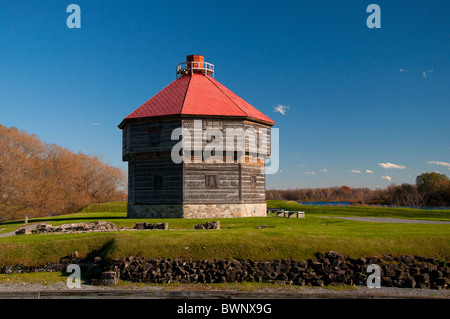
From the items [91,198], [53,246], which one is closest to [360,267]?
[53,246]

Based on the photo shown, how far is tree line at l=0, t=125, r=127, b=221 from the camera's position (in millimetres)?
45656

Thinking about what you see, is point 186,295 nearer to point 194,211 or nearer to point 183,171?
point 194,211

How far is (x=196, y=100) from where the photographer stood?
3416 centimetres

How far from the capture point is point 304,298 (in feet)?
41.3

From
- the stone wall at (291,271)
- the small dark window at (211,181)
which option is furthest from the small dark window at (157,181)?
the stone wall at (291,271)

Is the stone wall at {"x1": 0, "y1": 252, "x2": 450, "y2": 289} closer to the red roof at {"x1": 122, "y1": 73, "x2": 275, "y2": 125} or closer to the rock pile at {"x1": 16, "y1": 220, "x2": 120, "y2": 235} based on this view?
the rock pile at {"x1": 16, "y1": 220, "x2": 120, "y2": 235}

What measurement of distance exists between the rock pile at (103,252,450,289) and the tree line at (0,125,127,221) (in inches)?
1381

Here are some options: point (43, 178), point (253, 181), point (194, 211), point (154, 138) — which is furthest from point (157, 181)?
point (43, 178)

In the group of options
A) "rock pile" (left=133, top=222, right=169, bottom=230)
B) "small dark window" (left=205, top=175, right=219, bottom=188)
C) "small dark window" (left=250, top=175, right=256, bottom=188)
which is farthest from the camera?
"small dark window" (left=250, top=175, right=256, bottom=188)

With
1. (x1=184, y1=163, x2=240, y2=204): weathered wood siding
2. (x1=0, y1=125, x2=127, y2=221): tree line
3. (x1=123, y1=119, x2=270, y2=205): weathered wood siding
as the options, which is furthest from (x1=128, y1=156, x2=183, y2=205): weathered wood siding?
(x1=0, y1=125, x2=127, y2=221): tree line

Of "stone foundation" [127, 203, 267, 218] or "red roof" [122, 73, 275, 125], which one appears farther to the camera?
"red roof" [122, 73, 275, 125]

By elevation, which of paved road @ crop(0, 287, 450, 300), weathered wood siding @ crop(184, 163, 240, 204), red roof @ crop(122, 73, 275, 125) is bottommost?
paved road @ crop(0, 287, 450, 300)

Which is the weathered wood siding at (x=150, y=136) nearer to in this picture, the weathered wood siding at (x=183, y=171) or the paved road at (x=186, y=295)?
the weathered wood siding at (x=183, y=171)

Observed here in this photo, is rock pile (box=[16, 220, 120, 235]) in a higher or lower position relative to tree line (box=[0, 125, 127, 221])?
lower
